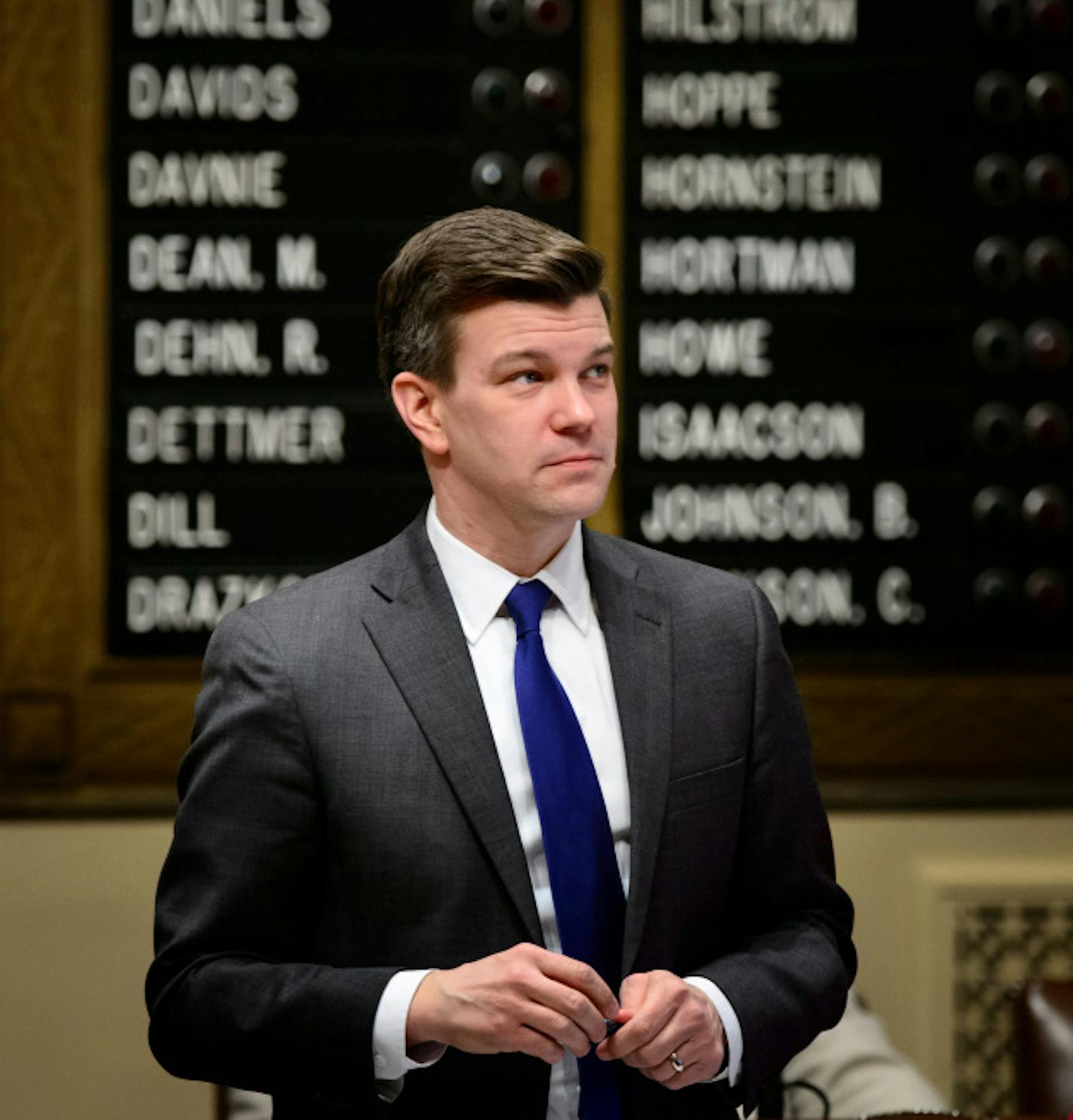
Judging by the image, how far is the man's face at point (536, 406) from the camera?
4.65 ft

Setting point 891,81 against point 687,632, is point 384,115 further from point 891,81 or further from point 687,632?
point 687,632

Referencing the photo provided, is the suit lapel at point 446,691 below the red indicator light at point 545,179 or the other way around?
below

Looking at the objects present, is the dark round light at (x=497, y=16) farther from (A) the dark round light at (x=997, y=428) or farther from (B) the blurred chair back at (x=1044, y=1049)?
(B) the blurred chair back at (x=1044, y=1049)

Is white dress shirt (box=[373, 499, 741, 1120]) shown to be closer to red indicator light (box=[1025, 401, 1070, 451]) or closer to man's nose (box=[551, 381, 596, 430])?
man's nose (box=[551, 381, 596, 430])

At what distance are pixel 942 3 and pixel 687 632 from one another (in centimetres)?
198

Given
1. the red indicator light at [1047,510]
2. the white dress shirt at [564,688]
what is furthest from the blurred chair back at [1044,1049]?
the red indicator light at [1047,510]

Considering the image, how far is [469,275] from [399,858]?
488 mm

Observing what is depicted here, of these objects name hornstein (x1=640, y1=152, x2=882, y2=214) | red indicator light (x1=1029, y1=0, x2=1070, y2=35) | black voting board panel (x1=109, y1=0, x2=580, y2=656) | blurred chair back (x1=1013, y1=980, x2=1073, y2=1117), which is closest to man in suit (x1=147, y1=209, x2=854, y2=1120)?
blurred chair back (x1=1013, y1=980, x2=1073, y2=1117)

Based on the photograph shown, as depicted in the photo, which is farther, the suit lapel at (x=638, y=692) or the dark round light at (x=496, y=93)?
the dark round light at (x=496, y=93)

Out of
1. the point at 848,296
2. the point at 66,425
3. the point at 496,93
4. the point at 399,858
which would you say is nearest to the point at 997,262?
the point at 848,296

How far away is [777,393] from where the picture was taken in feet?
10.2

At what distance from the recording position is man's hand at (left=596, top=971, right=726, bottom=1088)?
129 cm

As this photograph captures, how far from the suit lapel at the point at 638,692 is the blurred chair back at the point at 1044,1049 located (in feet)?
3.20

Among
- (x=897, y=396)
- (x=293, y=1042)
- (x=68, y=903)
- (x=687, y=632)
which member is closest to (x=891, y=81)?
(x=897, y=396)
